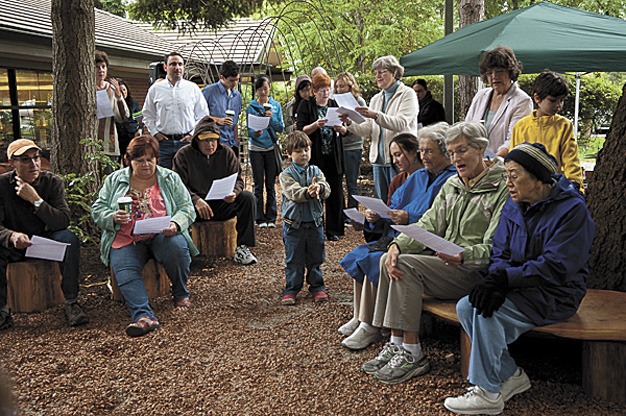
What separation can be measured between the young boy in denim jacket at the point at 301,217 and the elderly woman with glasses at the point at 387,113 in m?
1.04

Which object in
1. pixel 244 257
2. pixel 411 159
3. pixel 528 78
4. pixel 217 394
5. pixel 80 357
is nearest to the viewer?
pixel 217 394

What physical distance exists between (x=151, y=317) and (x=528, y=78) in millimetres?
12414

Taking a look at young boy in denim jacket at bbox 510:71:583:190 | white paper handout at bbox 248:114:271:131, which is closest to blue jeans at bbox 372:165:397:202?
white paper handout at bbox 248:114:271:131

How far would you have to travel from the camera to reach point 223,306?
16.8ft

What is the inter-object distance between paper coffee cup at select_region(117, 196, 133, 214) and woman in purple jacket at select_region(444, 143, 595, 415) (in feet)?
8.88

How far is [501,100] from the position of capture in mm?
5262

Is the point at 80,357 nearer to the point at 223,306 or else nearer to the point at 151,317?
the point at 151,317

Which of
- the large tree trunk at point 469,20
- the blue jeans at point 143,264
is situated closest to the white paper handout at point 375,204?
the blue jeans at point 143,264

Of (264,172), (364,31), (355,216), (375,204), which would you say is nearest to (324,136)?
(264,172)

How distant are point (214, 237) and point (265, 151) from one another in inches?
67.9

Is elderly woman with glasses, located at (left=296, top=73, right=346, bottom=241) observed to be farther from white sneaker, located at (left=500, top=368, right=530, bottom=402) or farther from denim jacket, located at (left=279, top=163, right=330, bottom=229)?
white sneaker, located at (left=500, top=368, right=530, bottom=402)

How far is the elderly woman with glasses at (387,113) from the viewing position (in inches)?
232

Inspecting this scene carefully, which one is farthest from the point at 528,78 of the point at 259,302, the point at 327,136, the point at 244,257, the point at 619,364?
the point at 619,364

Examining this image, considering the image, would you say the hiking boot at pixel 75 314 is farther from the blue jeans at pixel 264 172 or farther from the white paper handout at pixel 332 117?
the blue jeans at pixel 264 172
